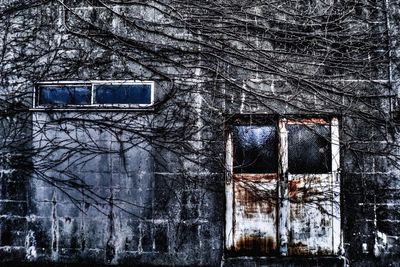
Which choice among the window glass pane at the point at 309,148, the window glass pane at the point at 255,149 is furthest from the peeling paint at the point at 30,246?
the window glass pane at the point at 309,148

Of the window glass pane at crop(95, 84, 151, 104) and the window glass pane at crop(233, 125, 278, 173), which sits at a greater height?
the window glass pane at crop(95, 84, 151, 104)

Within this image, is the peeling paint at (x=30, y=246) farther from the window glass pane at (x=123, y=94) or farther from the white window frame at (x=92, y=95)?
→ the window glass pane at (x=123, y=94)

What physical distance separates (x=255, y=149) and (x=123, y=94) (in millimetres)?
1760

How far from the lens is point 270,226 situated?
4406mm

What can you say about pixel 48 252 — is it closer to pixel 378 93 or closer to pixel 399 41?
pixel 378 93

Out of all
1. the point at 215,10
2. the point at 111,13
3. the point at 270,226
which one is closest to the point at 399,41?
the point at 215,10

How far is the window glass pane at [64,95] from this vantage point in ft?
15.1

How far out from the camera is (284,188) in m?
4.39

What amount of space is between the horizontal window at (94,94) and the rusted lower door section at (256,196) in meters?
1.37

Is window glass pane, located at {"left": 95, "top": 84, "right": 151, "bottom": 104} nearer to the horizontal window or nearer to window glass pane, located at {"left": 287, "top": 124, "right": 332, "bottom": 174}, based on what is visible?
the horizontal window

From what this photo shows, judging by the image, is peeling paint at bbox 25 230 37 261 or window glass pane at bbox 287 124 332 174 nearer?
window glass pane at bbox 287 124 332 174

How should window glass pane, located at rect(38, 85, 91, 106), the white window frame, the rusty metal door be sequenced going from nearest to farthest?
the rusty metal door → the white window frame → window glass pane, located at rect(38, 85, 91, 106)

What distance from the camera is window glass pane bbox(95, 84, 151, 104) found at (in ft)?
14.8

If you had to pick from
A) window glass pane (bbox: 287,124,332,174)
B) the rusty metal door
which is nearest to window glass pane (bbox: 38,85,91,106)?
the rusty metal door
